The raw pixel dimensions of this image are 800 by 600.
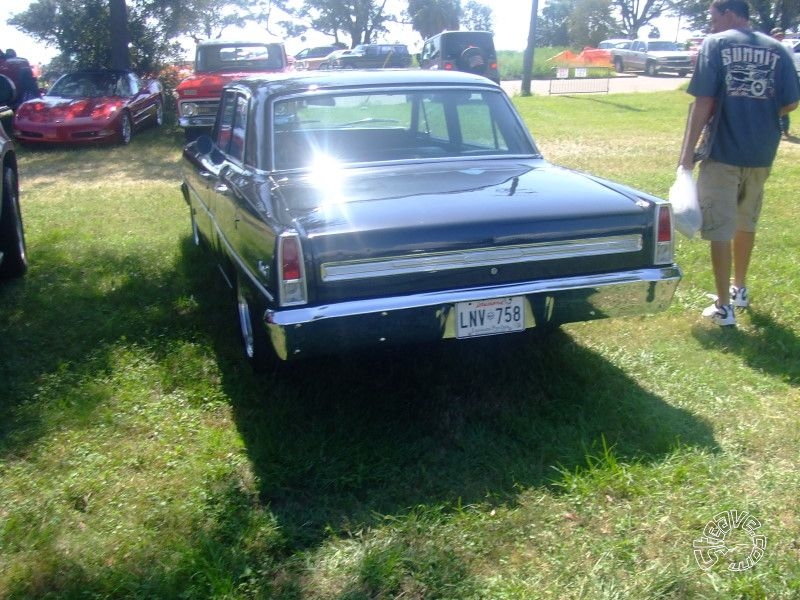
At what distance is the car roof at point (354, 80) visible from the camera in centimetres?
466

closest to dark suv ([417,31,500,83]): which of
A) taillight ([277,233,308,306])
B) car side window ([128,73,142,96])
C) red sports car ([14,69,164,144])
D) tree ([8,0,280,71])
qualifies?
tree ([8,0,280,71])

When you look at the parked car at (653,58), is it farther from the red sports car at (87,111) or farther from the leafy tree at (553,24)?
the leafy tree at (553,24)

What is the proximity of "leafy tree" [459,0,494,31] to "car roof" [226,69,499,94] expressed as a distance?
74450 mm

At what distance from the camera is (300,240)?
3287mm

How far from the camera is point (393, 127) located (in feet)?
16.4

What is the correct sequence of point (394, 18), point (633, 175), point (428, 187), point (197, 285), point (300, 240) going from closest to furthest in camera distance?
1. point (300, 240)
2. point (428, 187)
3. point (197, 285)
4. point (633, 175)
5. point (394, 18)

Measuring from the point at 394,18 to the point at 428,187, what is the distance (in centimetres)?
5755

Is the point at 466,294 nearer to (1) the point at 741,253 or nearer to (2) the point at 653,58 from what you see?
(1) the point at 741,253

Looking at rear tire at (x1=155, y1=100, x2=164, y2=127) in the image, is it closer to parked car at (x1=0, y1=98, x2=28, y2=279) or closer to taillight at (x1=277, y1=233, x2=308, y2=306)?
parked car at (x1=0, y1=98, x2=28, y2=279)

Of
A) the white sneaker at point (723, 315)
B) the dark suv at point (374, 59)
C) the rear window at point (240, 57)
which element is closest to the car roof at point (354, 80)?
the white sneaker at point (723, 315)

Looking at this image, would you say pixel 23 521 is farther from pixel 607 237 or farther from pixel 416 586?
pixel 607 237

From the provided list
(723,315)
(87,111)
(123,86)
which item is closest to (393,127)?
(723,315)

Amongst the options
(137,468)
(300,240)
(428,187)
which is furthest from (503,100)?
(137,468)

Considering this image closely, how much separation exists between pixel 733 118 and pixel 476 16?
77271 mm
